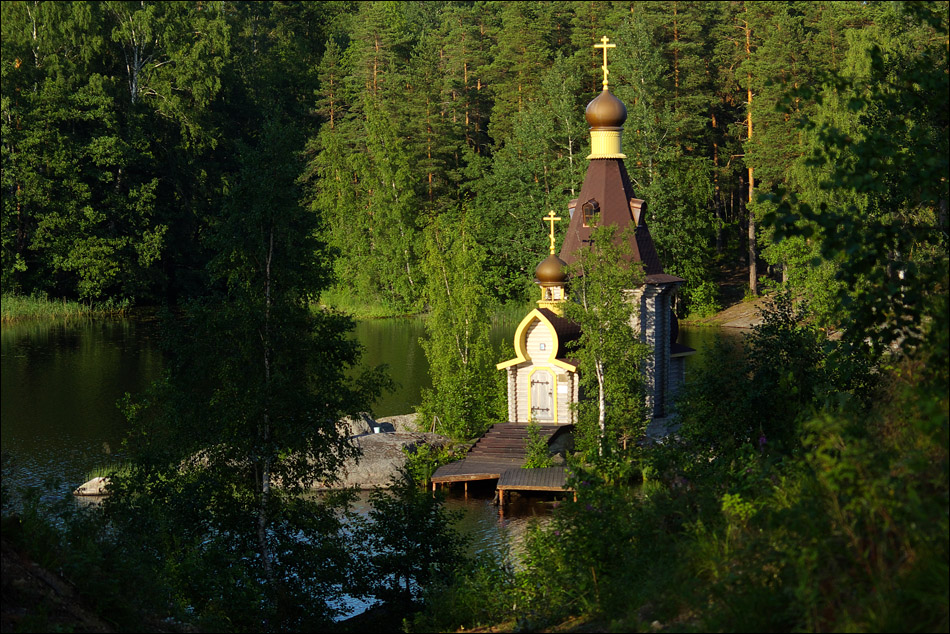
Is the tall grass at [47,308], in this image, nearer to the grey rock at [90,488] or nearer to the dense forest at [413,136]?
the dense forest at [413,136]

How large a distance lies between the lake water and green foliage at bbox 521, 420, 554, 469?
125 centimetres

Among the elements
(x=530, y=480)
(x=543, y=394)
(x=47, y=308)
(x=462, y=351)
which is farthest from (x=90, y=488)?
(x=47, y=308)

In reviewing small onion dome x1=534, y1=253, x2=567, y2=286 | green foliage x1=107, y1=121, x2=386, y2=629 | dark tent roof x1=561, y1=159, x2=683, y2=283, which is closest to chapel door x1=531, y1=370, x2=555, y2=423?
small onion dome x1=534, y1=253, x2=567, y2=286

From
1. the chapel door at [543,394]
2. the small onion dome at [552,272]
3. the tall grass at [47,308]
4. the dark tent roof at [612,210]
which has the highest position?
the dark tent roof at [612,210]

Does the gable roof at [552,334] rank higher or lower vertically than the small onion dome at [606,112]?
lower

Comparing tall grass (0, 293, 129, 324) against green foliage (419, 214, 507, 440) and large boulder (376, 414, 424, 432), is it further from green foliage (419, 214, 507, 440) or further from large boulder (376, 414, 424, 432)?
green foliage (419, 214, 507, 440)

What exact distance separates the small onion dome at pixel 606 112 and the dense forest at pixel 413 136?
2015cm

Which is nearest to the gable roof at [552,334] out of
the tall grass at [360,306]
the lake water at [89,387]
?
the lake water at [89,387]

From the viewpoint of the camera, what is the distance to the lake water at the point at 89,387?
25.5m

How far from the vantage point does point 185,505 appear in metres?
15.4

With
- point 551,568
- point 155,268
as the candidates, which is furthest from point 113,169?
point 551,568

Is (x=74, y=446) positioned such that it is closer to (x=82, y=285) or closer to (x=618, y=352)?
(x=618, y=352)

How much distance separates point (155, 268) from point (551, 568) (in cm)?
5117

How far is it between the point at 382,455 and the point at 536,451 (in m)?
3.83
